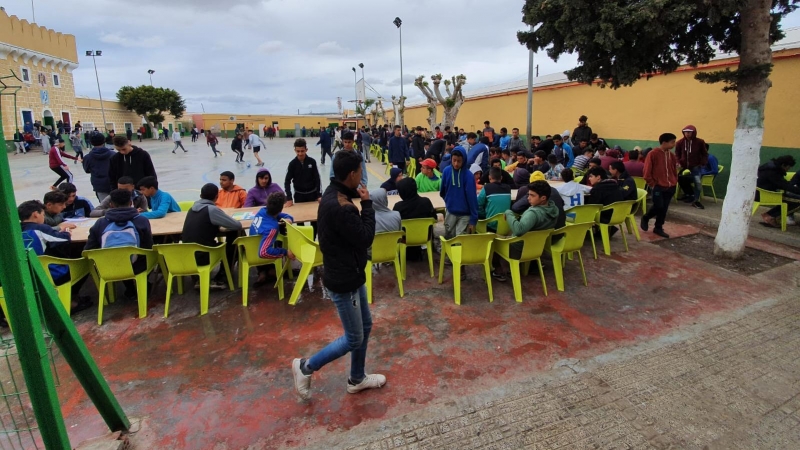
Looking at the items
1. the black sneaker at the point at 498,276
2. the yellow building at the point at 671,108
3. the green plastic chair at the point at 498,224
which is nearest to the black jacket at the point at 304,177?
the green plastic chair at the point at 498,224

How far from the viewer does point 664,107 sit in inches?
386

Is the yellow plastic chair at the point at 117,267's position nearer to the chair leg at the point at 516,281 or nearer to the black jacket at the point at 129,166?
the black jacket at the point at 129,166

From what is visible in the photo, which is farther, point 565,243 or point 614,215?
point 614,215

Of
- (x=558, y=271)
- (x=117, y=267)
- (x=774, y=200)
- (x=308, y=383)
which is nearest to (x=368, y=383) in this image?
(x=308, y=383)

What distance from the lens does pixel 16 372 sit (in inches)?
132

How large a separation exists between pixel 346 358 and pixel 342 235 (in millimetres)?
1387

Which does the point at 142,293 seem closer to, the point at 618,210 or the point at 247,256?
the point at 247,256

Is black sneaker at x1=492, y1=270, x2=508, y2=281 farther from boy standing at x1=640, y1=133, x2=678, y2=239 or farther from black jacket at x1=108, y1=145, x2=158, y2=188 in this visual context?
black jacket at x1=108, y1=145, x2=158, y2=188

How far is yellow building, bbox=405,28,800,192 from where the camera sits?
7598 millimetres

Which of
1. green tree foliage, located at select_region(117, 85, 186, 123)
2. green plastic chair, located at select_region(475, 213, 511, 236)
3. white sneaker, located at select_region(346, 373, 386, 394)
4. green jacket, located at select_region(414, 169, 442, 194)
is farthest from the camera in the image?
green tree foliage, located at select_region(117, 85, 186, 123)

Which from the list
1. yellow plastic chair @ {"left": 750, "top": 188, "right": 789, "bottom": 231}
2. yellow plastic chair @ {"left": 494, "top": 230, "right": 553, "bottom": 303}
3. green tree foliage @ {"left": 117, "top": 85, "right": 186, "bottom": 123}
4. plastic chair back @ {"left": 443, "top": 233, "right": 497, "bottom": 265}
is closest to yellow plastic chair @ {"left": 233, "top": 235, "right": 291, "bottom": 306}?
plastic chair back @ {"left": 443, "top": 233, "right": 497, "bottom": 265}

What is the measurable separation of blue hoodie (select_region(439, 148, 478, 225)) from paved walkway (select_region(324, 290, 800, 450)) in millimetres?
2070

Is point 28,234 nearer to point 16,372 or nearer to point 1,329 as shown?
point 1,329

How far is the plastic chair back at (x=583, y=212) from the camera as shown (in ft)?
17.6
